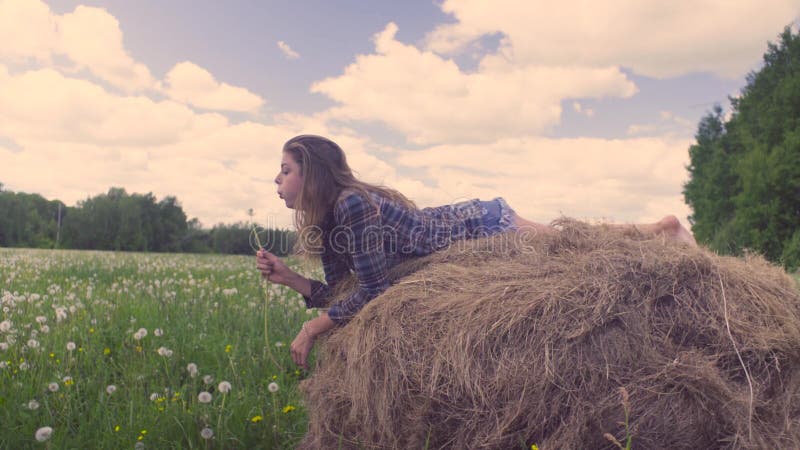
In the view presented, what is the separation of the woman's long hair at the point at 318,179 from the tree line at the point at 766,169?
2362cm

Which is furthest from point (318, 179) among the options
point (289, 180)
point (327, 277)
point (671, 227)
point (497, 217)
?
point (671, 227)

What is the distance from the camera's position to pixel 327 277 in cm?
485

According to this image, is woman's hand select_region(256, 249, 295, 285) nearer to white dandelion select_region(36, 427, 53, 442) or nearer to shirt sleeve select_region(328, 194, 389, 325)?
shirt sleeve select_region(328, 194, 389, 325)

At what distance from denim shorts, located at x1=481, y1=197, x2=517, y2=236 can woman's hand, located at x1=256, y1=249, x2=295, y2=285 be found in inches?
67.2

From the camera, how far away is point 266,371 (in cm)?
497

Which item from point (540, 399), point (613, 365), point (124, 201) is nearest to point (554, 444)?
point (540, 399)

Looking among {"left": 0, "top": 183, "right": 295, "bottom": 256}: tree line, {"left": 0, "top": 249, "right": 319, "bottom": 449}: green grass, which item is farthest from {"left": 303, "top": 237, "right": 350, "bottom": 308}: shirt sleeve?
{"left": 0, "top": 183, "right": 295, "bottom": 256}: tree line

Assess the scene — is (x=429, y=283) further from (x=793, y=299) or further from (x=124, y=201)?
(x=124, y=201)

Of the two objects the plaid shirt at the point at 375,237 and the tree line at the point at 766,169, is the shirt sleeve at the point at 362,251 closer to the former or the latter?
the plaid shirt at the point at 375,237

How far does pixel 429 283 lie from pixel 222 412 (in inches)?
68.2

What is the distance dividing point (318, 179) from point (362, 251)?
2.64 feet

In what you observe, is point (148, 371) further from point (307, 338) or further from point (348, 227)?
point (348, 227)

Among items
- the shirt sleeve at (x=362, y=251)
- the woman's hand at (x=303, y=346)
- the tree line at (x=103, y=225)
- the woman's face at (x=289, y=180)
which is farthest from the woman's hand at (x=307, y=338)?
the tree line at (x=103, y=225)

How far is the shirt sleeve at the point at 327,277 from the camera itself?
15.5 feet
